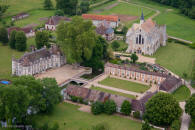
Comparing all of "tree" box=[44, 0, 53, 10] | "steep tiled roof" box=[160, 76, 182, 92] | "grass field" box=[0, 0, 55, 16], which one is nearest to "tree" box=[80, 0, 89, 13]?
"tree" box=[44, 0, 53, 10]

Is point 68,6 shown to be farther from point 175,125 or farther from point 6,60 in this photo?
point 175,125

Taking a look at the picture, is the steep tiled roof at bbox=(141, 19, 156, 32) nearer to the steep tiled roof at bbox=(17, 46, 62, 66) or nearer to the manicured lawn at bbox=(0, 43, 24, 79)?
the steep tiled roof at bbox=(17, 46, 62, 66)

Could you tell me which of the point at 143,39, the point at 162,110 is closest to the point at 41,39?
the point at 143,39

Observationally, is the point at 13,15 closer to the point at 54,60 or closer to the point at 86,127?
the point at 54,60

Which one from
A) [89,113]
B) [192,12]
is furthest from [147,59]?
[192,12]

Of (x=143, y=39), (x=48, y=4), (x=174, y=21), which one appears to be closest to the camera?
(x=143, y=39)

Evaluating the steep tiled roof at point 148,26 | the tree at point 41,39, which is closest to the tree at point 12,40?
the tree at point 41,39
